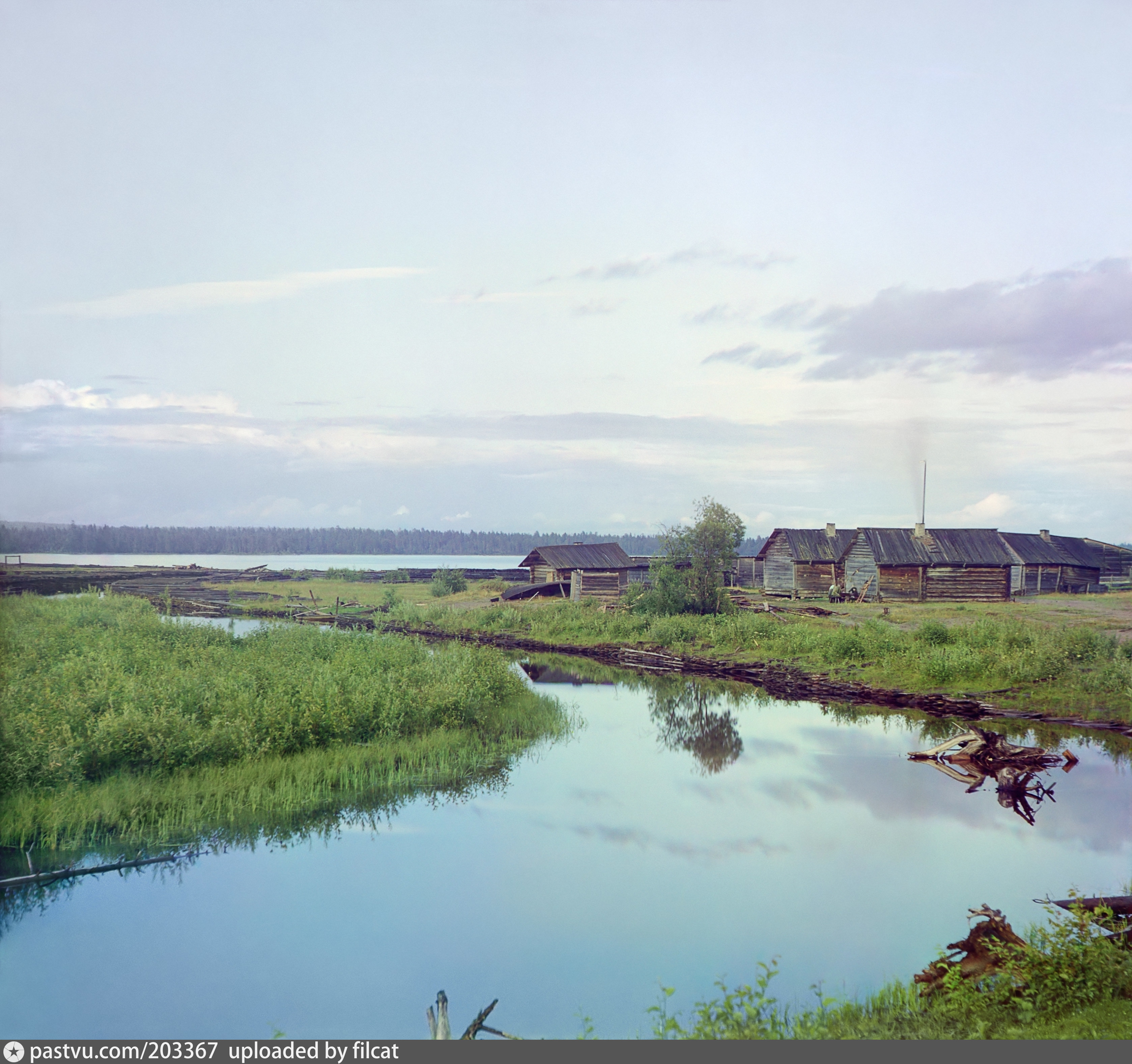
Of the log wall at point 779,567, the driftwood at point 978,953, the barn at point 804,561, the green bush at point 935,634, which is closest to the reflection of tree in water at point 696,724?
the green bush at point 935,634

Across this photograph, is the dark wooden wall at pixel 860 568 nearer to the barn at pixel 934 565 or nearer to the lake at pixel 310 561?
the barn at pixel 934 565

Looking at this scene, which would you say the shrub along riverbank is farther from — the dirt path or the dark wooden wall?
the dark wooden wall

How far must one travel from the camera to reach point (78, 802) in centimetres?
969

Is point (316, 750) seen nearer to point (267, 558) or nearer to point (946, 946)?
point (946, 946)

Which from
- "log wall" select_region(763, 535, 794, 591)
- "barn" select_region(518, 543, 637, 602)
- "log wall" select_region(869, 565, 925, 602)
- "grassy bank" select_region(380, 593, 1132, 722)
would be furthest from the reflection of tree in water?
"log wall" select_region(763, 535, 794, 591)

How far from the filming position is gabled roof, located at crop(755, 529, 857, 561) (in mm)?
29672

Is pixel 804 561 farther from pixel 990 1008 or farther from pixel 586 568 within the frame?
pixel 990 1008

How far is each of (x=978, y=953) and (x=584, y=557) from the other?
25.1 m

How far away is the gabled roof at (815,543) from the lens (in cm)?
2967

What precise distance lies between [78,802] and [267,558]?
18520 mm

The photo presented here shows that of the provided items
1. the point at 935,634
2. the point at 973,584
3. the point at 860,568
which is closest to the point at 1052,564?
the point at 973,584

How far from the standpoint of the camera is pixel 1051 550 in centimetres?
2392

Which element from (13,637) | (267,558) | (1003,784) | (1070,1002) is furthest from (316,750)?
(267,558)

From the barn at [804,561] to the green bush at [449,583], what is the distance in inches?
531
